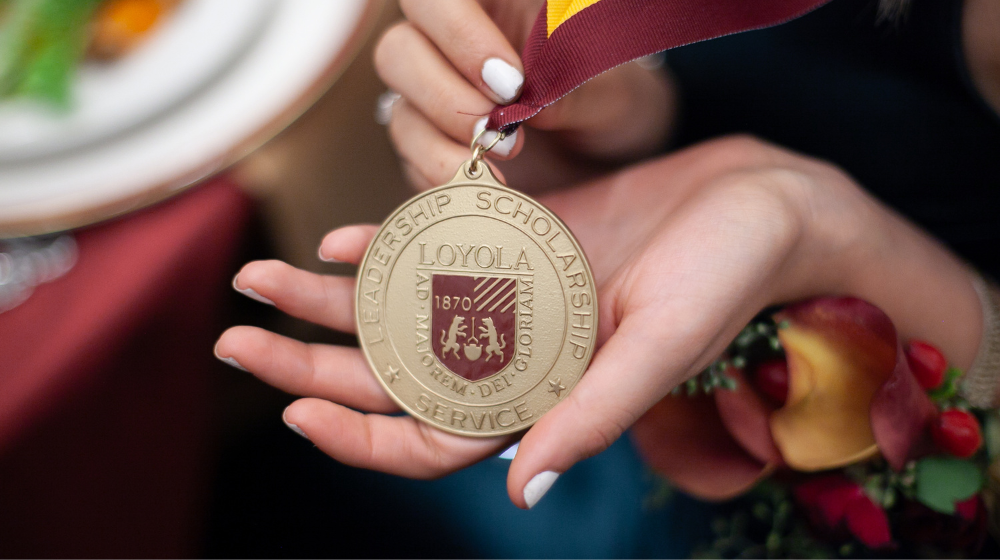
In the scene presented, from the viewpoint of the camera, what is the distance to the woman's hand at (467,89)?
891mm

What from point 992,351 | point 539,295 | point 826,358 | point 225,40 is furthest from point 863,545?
point 225,40

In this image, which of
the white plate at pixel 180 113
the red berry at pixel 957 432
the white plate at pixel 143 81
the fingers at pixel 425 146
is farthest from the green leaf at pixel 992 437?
the white plate at pixel 143 81

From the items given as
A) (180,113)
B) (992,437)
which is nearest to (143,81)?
(180,113)

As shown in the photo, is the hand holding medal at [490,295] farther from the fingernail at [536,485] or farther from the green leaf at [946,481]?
the green leaf at [946,481]

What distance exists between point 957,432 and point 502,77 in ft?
3.09

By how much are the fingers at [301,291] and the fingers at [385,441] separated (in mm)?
178

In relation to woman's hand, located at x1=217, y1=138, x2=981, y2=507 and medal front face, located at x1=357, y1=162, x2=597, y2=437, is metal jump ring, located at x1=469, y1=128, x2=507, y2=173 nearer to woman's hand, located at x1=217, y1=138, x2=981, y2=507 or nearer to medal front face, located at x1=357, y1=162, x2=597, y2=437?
medal front face, located at x1=357, y1=162, x2=597, y2=437

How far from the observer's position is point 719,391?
0.98m

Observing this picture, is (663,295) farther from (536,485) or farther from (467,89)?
(467,89)

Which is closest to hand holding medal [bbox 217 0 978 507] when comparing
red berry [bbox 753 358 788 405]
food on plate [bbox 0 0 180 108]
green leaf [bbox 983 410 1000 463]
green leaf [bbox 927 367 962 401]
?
red berry [bbox 753 358 788 405]

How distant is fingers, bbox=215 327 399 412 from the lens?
791 millimetres

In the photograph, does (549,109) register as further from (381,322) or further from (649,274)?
(381,322)

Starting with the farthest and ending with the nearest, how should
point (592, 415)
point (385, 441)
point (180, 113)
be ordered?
point (180, 113), point (385, 441), point (592, 415)

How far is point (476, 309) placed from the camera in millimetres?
845
